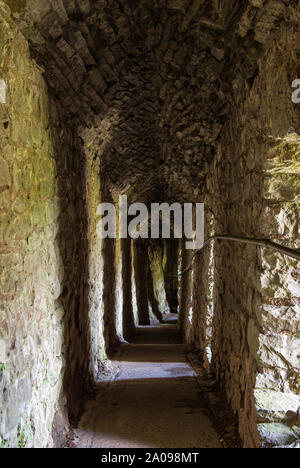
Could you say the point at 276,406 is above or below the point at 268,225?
below

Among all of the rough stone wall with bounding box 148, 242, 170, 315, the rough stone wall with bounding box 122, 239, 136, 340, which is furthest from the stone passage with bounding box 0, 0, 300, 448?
the rough stone wall with bounding box 148, 242, 170, 315

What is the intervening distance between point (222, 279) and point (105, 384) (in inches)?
58.8

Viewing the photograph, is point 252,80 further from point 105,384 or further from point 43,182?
point 105,384

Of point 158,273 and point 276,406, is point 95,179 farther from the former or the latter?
point 158,273

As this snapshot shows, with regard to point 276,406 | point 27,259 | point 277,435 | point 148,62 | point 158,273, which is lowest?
point 158,273

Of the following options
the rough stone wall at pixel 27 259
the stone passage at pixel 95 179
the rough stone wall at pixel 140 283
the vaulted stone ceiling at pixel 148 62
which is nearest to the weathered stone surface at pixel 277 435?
the stone passage at pixel 95 179

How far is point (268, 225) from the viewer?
2020 millimetres

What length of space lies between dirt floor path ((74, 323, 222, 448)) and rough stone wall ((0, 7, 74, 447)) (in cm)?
38

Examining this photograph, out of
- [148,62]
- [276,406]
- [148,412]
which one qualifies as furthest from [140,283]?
[276,406]

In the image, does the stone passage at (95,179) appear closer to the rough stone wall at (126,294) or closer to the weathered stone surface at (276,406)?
the weathered stone surface at (276,406)

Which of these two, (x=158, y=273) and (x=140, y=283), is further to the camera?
(x=158, y=273)

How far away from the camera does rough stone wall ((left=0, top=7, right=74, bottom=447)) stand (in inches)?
66.7

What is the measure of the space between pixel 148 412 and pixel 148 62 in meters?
2.73
